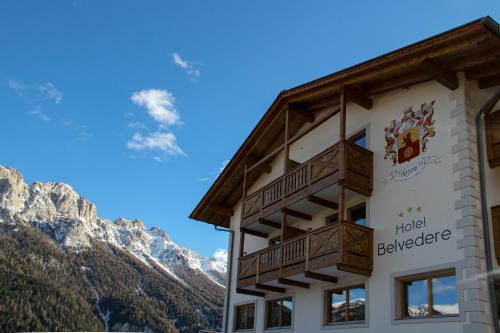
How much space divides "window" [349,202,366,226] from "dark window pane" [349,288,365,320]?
1.70 metres

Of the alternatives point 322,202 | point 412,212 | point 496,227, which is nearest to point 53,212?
point 322,202

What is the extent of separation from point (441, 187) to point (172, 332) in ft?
318

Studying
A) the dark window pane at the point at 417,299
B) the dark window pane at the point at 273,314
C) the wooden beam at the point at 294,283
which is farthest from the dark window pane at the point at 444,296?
the dark window pane at the point at 273,314

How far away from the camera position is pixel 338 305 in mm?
14578

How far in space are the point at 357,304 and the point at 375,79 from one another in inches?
219

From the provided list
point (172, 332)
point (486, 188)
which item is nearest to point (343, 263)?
point (486, 188)

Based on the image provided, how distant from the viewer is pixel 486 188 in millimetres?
11727

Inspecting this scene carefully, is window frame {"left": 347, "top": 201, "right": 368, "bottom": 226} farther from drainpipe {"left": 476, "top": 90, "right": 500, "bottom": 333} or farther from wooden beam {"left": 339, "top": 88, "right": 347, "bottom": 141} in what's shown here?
drainpipe {"left": 476, "top": 90, "right": 500, "bottom": 333}

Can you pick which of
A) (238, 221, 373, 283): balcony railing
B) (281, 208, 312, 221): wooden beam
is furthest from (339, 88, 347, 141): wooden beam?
(281, 208, 312, 221): wooden beam

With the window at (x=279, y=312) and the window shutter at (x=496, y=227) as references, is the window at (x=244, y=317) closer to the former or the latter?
the window at (x=279, y=312)

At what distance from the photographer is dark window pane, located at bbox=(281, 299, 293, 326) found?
16.6m

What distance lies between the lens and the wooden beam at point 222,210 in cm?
2228

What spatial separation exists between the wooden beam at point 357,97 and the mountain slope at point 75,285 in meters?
85.8

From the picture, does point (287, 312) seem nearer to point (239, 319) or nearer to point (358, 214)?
point (239, 319)
